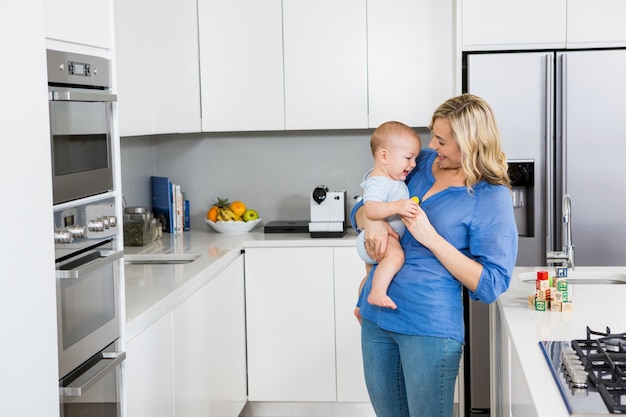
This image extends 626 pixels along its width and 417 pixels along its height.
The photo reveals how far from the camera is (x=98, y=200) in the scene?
2047mm

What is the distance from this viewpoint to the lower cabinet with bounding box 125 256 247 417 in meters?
2.52

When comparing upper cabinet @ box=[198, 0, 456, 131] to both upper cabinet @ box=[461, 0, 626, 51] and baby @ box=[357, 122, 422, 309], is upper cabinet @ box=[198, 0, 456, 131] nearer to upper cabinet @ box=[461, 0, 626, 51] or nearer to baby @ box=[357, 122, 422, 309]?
upper cabinet @ box=[461, 0, 626, 51]

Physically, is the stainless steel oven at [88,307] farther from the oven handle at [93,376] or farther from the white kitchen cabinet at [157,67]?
the white kitchen cabinet at [157,67]

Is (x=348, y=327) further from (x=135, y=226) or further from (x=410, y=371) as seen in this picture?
(x=410, y=371)

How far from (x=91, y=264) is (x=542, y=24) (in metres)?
2.70

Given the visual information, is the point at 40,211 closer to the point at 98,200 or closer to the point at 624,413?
the point at 98,200

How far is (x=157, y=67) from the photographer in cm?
375

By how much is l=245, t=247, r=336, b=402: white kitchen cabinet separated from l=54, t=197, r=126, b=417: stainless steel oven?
194 cm

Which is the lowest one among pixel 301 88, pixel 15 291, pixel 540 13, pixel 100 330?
pixel 100 330

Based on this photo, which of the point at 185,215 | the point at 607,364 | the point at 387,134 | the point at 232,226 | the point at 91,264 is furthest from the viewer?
the point at 185,215

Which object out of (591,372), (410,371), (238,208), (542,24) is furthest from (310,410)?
(591,372)

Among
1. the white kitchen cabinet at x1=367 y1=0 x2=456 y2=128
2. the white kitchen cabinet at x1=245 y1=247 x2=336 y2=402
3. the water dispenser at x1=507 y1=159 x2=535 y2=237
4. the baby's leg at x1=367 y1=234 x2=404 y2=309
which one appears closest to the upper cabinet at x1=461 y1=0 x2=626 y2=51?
the white kitchen cabinet at x1=367 y1=0 x2=456 y2=128

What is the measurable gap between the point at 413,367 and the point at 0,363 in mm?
1134

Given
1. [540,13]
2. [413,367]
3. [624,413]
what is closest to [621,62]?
[540,13]
